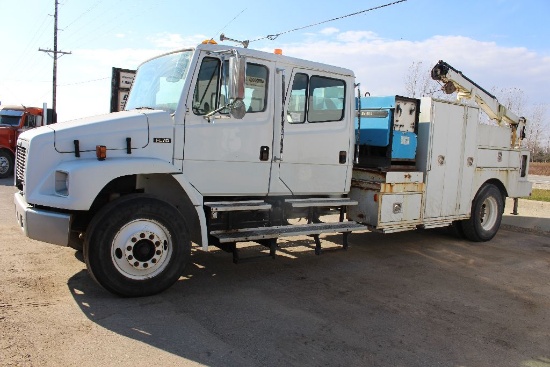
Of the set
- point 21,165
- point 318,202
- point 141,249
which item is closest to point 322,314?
point 318,202

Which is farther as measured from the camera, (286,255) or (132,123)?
(286,255)

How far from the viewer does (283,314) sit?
4742 millimetres

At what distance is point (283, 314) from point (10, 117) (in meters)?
17.7

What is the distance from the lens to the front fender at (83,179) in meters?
4.55

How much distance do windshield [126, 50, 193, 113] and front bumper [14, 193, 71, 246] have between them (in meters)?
1.66

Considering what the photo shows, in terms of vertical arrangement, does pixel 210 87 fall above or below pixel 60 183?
above

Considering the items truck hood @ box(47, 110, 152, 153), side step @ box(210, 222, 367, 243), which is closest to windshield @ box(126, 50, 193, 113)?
truck hood @ box(47, 110, 152, 153)

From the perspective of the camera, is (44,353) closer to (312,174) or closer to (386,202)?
(312,174)

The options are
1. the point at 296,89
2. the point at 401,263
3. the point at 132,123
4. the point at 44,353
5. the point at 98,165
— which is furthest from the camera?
the point at 401,263

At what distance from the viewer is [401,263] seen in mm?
7223

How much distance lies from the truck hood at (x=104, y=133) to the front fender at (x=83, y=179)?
0.59 ft

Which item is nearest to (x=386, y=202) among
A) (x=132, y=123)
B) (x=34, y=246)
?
(x=132, y=123)

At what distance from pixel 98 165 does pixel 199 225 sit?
1.31 meters

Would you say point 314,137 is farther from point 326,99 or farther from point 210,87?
point 210,87
